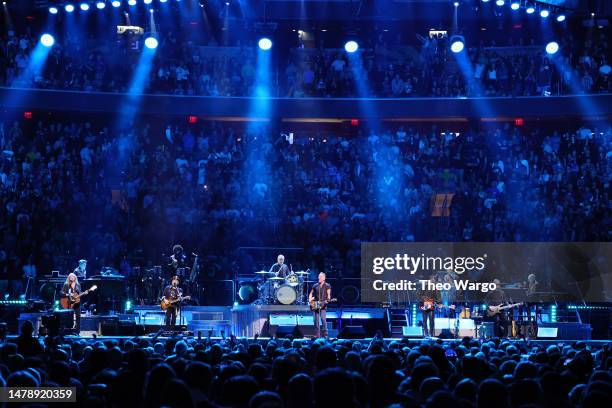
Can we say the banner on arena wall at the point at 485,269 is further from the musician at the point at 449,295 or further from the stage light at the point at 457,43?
the stage light at the point at 457,43

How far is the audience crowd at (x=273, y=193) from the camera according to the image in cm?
2727

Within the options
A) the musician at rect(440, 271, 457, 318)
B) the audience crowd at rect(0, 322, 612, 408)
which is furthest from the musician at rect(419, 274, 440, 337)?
the audience crowd at rect(0, 322, 612, 408)

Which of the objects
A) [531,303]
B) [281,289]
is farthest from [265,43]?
[531,303]

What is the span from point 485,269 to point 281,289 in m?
6.46

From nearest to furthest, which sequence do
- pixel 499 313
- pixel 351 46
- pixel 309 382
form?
pixel 309 382 < pixel 499 313 < pixel 351 46

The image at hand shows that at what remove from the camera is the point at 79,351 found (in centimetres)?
1133

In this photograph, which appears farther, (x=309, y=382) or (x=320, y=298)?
(x=320, y=298)

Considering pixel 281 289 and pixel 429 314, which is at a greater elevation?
pixel 281 289

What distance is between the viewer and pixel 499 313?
22.2 metres

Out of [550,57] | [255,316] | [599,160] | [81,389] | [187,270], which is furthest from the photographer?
[550,57]

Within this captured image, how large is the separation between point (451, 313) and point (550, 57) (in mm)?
13644

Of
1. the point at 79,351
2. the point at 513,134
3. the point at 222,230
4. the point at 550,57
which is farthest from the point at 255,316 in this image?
the point at 550,57

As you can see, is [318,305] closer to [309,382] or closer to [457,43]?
[457,43]

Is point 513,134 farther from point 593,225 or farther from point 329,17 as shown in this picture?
point 329,17
